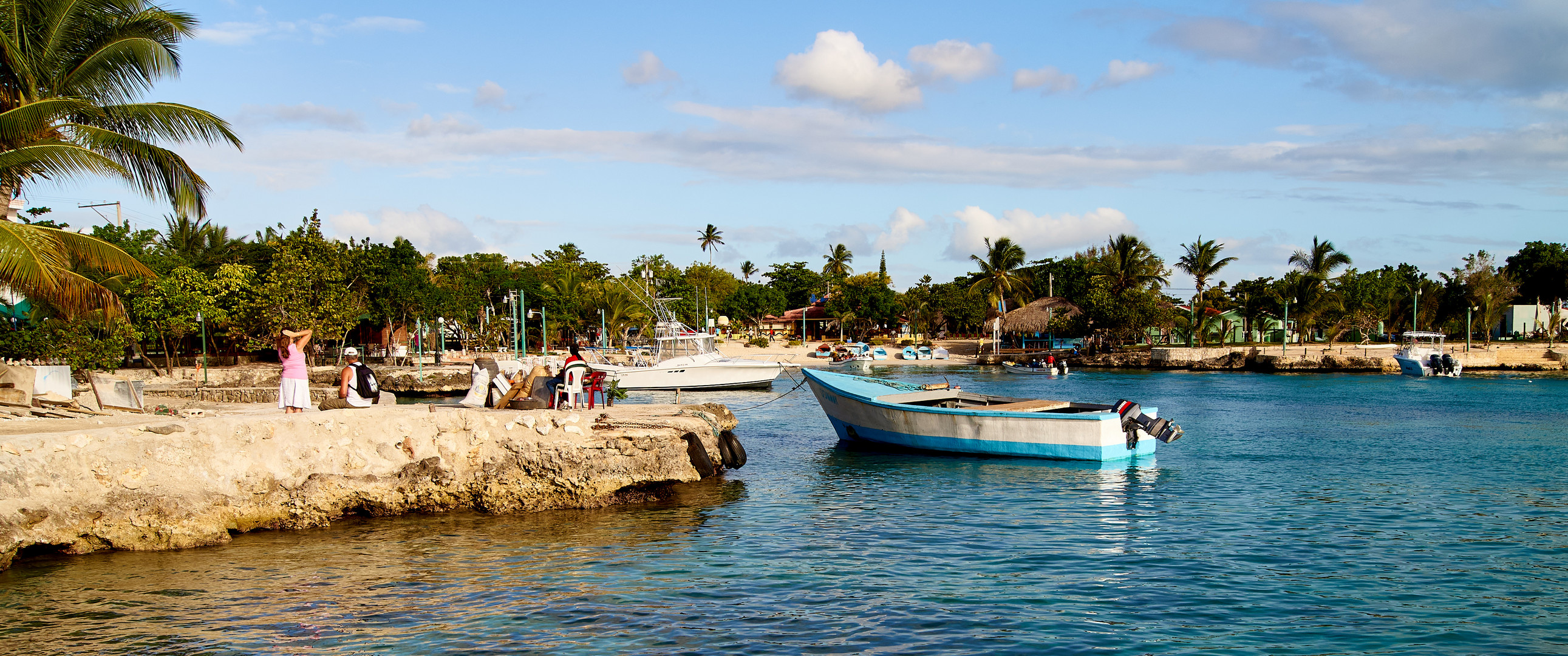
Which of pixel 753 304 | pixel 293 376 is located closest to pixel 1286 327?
pixel 753 304

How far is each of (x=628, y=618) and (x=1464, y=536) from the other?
10.9m

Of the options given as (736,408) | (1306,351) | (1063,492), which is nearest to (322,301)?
(736,408)

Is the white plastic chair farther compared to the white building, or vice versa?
the white building

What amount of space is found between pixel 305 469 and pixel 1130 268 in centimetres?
6672

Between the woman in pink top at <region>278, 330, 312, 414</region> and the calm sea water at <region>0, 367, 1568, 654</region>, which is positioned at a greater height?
the woman in pink top at <region>278, 330, 312, 414</region>

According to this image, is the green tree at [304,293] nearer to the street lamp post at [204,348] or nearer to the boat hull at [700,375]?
the street lamp post at [204,348]

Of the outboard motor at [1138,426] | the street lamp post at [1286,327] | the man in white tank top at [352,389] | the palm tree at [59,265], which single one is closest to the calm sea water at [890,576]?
the outboard motor at [1138,426]

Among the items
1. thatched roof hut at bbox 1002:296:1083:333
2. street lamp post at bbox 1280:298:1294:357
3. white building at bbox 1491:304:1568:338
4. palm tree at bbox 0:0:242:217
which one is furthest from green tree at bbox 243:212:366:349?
white building at bbox 1491:304:1568:338

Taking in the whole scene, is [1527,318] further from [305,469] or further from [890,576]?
[305,469]

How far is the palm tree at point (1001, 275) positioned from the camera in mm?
79113

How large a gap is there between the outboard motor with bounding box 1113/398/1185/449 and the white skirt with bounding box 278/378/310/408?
46.0 ft

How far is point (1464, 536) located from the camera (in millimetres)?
12023

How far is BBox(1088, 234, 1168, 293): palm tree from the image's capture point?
228 ft

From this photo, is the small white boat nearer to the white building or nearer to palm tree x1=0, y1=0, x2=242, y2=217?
the white building
